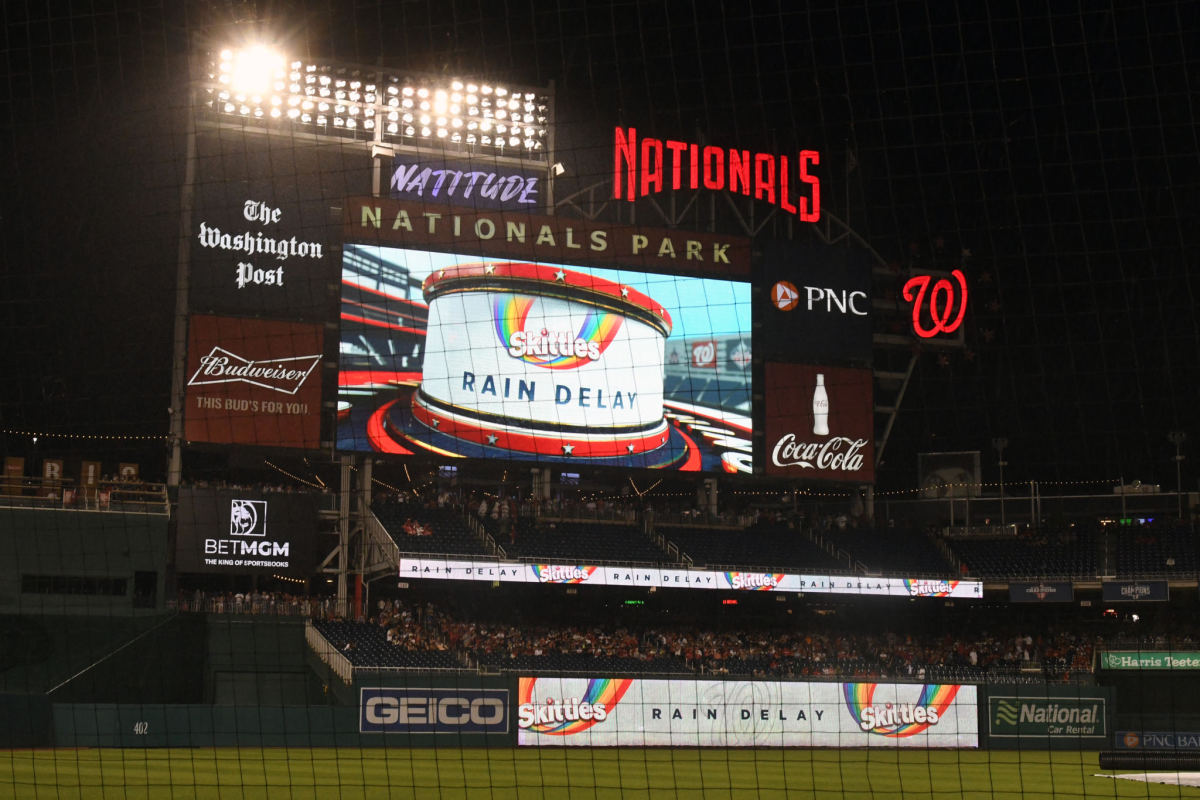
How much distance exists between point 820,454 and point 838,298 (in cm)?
381

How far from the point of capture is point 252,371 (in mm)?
27484

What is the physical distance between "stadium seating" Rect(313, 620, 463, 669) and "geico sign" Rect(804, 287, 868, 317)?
12058mm

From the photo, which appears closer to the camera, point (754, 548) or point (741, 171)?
point (754, 548)

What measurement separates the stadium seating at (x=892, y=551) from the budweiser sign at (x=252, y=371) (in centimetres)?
1399

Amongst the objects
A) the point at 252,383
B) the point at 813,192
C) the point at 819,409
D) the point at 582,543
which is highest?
the point at 813,192

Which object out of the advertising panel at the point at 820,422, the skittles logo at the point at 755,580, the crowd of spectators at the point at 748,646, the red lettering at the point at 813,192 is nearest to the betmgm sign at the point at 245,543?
the crowd of spectators at the point at 748,646

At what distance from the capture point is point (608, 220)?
3225 cm

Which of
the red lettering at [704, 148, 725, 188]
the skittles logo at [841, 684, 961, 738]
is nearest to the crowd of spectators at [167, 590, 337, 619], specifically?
the skittles logo at [841, 684, 961, 738]

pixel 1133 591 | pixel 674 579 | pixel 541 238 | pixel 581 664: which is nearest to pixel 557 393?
pixel 541 238

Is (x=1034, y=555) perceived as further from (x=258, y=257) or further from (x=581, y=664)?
(x=258, y=257)

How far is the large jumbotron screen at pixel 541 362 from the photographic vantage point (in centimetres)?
2831

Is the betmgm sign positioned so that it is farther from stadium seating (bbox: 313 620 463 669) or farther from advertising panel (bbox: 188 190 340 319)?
advertising panel (bbox: 188 190 340 319)

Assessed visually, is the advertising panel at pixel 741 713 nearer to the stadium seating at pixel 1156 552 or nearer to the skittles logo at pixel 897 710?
the skittles logo at pixel 897 710

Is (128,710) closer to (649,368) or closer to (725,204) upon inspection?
(649,368)
